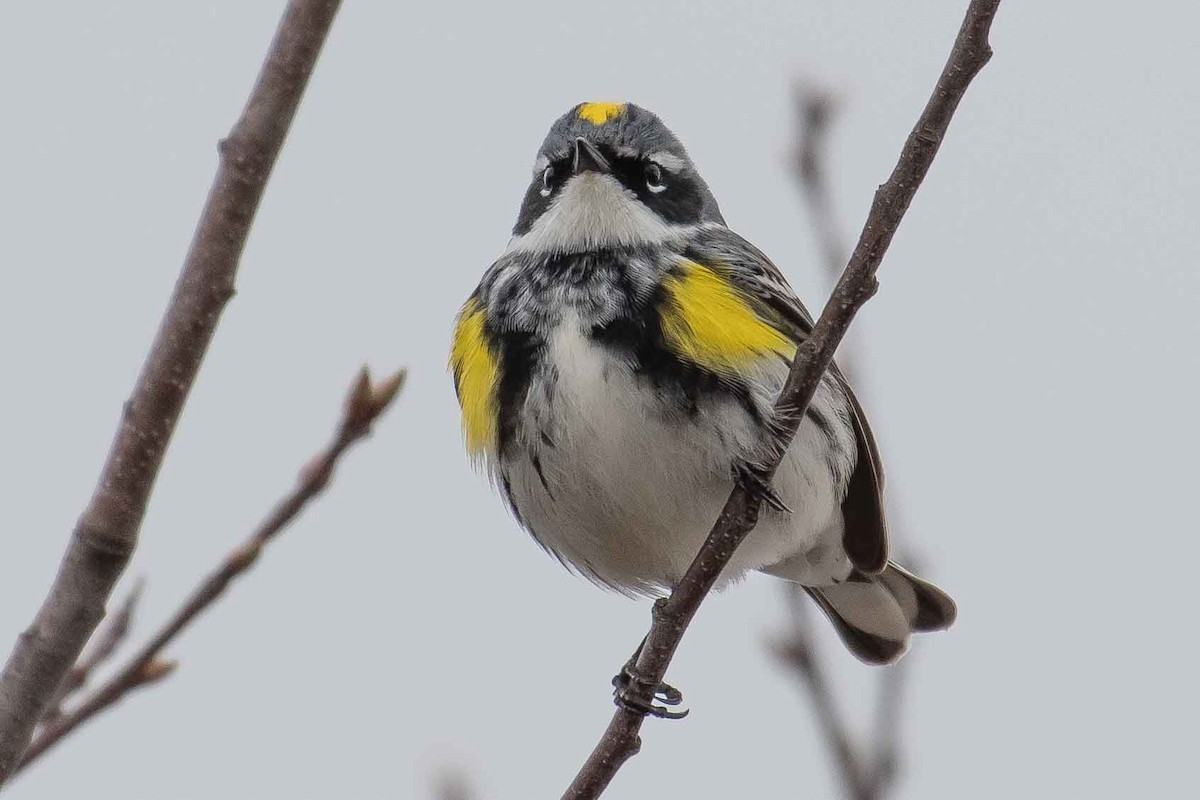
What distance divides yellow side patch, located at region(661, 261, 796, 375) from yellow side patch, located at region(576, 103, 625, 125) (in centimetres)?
86

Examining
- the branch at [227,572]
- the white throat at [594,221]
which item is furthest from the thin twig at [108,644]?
the white throat at [594,221]

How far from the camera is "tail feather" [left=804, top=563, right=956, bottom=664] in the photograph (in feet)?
19.6

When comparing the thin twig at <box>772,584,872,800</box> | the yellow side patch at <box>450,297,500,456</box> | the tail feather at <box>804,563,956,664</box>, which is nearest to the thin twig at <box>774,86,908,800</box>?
the thin twig at <box>772,584,872,800</box>

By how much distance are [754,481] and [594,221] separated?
132 cm

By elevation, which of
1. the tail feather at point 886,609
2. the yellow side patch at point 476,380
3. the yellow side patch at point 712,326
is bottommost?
the tail feather at point 886,609

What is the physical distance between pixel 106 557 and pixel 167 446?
6.4 inches

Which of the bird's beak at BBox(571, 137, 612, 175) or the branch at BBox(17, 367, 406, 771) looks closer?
the branch at BBox(17, 367, 406, 771)

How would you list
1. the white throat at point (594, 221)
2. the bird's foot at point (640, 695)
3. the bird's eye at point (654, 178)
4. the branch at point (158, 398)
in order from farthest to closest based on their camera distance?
1. the bird's eye at point (654, 178)
2. the white throat at point (594, 221)
3. the bird's foot at point (640, 695)
4. the branch at point (158, 398)

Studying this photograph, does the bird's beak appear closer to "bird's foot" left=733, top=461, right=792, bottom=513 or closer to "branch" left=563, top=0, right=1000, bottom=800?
"bird's foot" left=733, top=461, right=792, bottom=513

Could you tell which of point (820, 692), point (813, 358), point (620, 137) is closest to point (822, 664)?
point (820, 692)

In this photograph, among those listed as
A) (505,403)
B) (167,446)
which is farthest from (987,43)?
(505,403)

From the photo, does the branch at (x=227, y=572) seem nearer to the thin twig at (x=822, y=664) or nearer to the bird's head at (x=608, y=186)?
the thin twig at (x=822, y=664)

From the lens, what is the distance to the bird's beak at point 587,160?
500cm

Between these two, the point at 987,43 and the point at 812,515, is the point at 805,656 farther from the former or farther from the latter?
the point at 812,515
